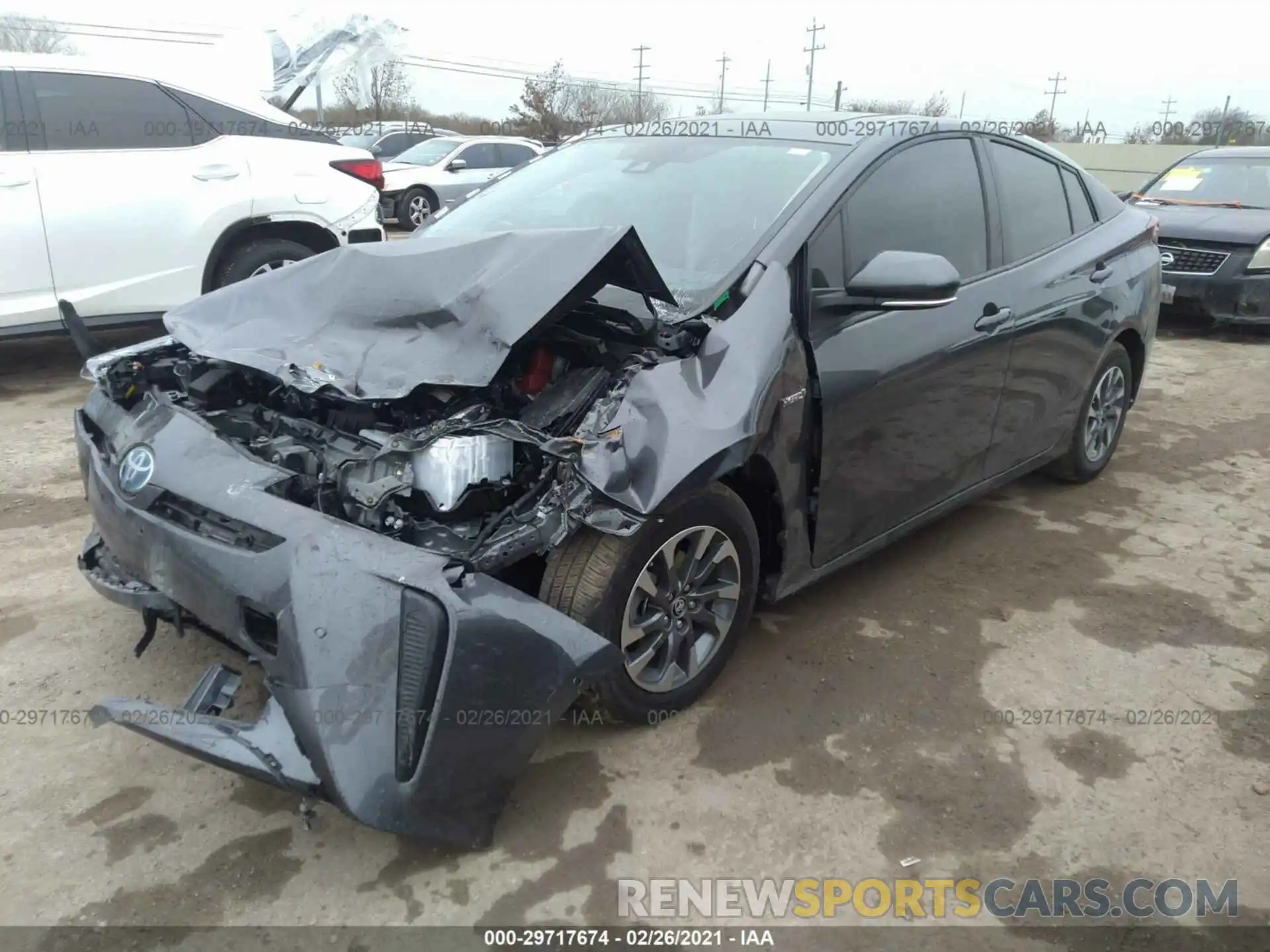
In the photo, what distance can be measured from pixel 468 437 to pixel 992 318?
6.95 feet

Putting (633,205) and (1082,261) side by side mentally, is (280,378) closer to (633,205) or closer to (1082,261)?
(633,205)

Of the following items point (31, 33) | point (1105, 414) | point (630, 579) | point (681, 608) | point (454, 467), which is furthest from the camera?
point (31, 33)

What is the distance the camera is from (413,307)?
→ 2717 millimetres

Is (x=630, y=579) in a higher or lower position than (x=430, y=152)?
lower

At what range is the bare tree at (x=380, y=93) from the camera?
38.6m

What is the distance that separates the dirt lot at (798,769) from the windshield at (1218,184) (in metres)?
6.37

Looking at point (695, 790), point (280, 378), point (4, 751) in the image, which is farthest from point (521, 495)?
point (4, 751)

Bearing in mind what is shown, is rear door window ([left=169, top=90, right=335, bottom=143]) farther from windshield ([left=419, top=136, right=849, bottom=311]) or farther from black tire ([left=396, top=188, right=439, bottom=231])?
black tire ([left=396, top=188, right=439, bottom=231])

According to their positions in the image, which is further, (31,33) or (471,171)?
(31,33)

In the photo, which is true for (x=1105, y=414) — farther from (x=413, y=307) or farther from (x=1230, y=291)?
(x=1230, y=291)

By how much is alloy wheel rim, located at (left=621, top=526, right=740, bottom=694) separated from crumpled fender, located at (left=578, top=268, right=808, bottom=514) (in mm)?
264

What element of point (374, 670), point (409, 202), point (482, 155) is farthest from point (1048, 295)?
point (482, 155)

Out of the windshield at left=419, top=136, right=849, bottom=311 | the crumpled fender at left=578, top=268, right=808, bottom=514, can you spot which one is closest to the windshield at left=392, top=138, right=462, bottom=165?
the windshield at left=419, top=136, right=849, bottom=311

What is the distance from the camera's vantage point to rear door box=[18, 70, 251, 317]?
217 inches
